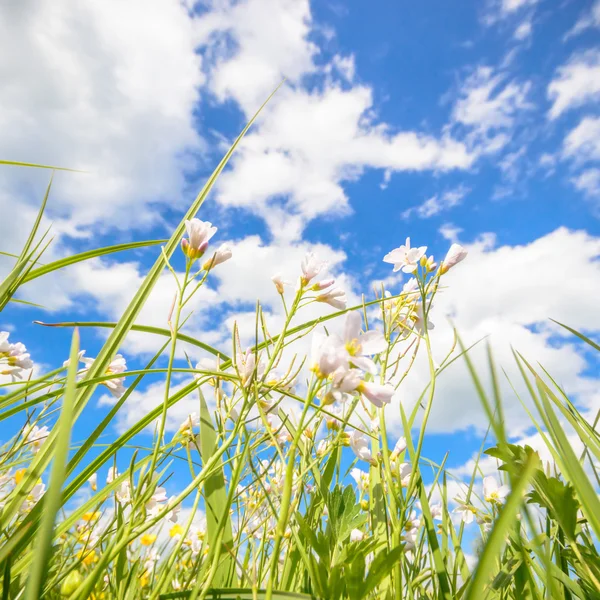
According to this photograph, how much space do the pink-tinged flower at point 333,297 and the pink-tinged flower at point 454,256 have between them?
48 centimetres

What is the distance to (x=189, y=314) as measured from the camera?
1001 millimetres

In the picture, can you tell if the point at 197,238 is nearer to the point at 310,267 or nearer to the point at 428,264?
the point at 310,267

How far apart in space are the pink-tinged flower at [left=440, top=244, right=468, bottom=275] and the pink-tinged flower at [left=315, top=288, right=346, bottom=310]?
1.59 ft

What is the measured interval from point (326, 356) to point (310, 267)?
413 mm

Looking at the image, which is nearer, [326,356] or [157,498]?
[326,356]

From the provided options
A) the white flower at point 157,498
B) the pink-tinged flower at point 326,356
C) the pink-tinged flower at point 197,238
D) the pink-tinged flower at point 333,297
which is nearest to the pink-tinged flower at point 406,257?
the pink-tinged flower at point 333,297

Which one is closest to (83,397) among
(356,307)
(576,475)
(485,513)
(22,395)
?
(22,395)

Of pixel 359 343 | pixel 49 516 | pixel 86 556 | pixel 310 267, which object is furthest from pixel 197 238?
pixel 49 516

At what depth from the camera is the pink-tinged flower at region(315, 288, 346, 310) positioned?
3.79 ft

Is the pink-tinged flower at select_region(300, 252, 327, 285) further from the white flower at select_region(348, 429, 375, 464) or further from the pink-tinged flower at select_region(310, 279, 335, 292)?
the white flower at select_region(348, 429, 375, 464)

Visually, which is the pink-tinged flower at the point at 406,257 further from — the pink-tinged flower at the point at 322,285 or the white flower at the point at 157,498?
the white flower at the point at 157,498

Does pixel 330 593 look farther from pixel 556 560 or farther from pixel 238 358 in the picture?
pixel 556 560

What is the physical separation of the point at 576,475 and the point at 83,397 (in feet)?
2.81

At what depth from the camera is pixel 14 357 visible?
1737 millimetres
